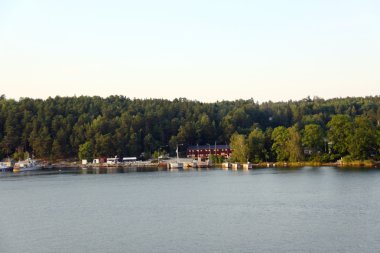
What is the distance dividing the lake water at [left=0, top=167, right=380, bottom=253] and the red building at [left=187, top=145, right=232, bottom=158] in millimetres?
47946

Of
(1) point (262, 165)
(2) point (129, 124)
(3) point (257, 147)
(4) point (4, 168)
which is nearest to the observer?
(1) point (262, 165)

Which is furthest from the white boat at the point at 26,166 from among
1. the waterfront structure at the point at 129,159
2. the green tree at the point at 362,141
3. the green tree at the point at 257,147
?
the green tree at the point at 362,141

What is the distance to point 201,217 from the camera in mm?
34031

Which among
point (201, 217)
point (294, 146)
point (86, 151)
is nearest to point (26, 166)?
point (86, 151)

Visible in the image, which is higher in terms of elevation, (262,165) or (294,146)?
(294,146)

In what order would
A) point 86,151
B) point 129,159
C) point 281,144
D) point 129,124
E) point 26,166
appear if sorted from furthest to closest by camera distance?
1. point 129,124
2. point 86,151
3. point 129,159
4. point 26,166
5. point 281,144

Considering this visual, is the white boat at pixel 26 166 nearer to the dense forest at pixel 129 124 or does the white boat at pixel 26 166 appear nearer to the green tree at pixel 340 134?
the dense forest at pixel 129 124

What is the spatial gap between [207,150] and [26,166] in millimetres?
31230

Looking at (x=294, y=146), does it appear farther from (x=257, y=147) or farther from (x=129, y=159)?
(x=129, y=159)

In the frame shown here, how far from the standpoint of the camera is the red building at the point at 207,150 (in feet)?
339

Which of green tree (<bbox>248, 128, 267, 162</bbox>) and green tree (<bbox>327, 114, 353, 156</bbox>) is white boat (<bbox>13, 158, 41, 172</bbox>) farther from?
green tree (<bbox>327, 114, 353, 156</bbox>)

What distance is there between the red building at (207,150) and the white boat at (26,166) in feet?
88.3

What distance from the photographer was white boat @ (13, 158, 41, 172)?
323 feet

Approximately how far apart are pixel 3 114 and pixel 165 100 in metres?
35.2
